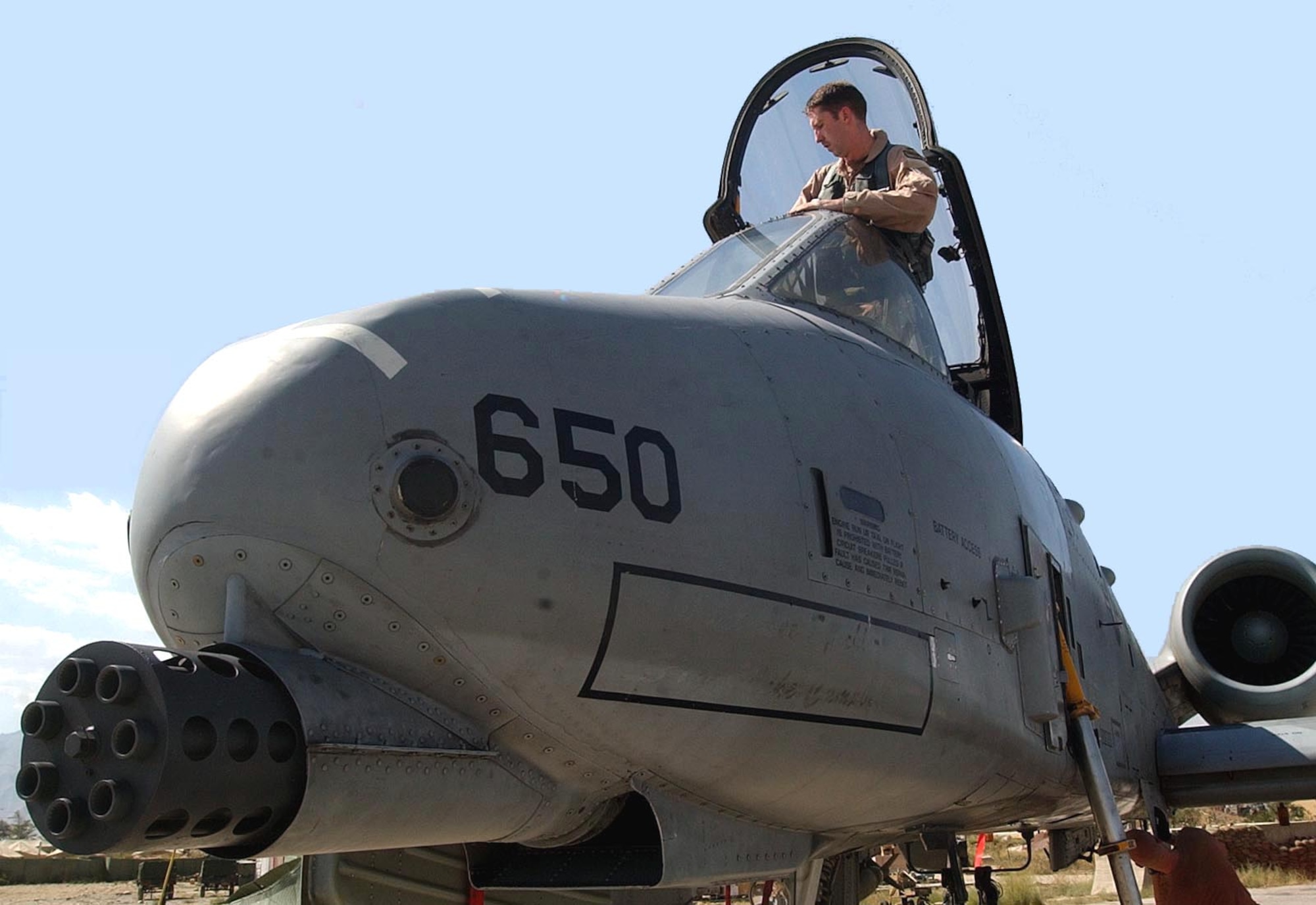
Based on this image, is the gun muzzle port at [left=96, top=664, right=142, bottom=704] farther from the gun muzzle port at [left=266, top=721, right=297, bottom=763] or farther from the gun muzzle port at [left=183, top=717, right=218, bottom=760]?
the gun muzzle port at [left=266, top=721, right=297, bottom=763]

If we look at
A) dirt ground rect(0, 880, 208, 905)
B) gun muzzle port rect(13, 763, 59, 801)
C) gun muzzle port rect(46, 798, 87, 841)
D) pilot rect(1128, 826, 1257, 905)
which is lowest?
dirt ground rect(0, 880, 208, 905)

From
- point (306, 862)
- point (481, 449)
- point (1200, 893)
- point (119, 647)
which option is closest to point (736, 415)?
point (481, 449)

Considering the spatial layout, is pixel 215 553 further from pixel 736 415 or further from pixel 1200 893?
pixel 1200 893

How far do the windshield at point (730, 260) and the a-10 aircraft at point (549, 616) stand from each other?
287 millimetres

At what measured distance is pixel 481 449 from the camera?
116 inches

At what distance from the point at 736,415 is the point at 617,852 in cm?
132

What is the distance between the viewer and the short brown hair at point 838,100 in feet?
20.0

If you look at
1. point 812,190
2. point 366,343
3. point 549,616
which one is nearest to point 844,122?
point 812,190

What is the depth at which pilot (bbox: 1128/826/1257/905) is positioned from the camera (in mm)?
5098

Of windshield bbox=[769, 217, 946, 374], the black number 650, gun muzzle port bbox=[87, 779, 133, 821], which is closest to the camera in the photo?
gun muzzle port bbox=[87, 779, 133, 821]

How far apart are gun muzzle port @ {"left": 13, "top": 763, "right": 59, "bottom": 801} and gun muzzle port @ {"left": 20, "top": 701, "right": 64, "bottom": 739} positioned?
65 millimetres

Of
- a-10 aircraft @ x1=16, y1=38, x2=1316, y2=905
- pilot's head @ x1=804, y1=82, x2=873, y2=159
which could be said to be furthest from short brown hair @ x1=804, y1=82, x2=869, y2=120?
a-10 aircraft @ x1=16, y1=38, x2=1316, y2=905

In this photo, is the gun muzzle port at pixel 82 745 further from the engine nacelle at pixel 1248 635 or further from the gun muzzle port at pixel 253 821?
the engine nacelle at pixel 1248 635

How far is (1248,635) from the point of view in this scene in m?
9.38
